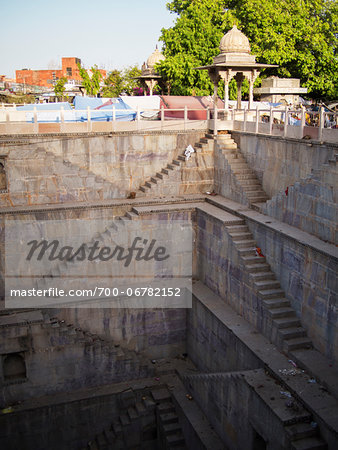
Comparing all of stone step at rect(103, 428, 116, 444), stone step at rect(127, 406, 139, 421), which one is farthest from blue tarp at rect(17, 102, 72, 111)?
stone step at rect(103, 428, 116, 444)

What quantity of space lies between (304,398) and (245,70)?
12854 millimetres

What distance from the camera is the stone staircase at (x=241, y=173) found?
1594 cm

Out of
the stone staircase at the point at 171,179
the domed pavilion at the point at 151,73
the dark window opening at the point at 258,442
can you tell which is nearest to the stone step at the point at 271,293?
the dark window opening at the point at 258,442

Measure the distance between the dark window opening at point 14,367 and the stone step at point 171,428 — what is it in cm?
465

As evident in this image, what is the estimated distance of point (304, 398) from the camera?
10.1 meters

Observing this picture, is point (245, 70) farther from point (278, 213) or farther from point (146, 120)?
point (278, 213)

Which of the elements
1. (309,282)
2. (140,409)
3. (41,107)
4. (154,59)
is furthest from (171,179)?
(154,59)

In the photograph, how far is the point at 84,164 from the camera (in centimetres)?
1722

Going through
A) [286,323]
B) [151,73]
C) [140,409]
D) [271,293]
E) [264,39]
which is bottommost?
[140,409]

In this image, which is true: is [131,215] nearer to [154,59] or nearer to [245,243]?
[245,243]

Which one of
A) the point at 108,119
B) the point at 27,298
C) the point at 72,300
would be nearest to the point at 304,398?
the point at 72,300

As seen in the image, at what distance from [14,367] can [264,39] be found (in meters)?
21.5

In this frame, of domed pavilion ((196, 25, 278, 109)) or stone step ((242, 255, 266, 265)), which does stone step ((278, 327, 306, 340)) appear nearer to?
stone step ((242, 255, 266, 265))

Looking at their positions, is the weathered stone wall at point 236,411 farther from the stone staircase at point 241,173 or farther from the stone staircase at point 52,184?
the stone staircase at point 52,184
